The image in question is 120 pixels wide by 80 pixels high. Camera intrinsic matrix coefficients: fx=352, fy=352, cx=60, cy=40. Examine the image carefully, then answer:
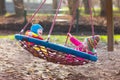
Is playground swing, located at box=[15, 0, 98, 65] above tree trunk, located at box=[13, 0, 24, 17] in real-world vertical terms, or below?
above

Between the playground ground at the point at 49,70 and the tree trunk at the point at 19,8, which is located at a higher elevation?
the playground ground at the point at 49,70

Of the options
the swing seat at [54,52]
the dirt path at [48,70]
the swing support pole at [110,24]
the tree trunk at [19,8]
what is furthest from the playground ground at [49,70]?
the tree trunk at [19,8]

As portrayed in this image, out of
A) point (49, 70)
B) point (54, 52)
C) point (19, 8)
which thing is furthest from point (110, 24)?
point (19, 8)

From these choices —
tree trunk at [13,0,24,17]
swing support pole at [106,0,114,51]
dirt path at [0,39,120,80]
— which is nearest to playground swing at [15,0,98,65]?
dirt path at [0,39,120,80]

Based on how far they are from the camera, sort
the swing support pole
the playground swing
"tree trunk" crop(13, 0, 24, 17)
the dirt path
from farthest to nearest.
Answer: "tree trunk" crop(13, 0, 24, 17)
the swing support pole
the dirt path
the playground swing

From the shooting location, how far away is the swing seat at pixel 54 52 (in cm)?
477

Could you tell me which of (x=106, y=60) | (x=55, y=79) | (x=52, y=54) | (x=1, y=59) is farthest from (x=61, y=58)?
(x=106, y=60)

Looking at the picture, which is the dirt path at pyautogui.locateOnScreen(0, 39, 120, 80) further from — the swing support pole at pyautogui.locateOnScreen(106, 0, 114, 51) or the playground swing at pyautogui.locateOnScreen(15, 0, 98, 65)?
the swing support pole at pyautogui.locateOnScreen(106, 0, 114, 51)

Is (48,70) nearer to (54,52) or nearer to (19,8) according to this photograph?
(54,52)

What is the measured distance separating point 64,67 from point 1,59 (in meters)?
1.17

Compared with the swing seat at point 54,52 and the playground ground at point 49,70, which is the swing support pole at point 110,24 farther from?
the swing seat at point 54,52

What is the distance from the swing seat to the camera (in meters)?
4.77

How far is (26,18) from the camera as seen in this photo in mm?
14898

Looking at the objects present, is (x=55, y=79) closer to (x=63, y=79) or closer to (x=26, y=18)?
(x=63, y=79)
